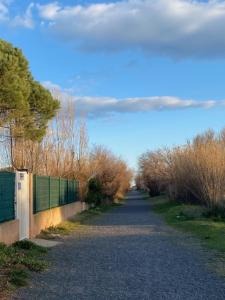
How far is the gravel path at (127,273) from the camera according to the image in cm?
830

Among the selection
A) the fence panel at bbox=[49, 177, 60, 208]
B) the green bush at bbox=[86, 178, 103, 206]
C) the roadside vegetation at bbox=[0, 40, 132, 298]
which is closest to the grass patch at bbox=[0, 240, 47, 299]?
the roadside vegetation at bbox=[0, 40, 132, 298]

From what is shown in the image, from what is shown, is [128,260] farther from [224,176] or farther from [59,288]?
[224,176]

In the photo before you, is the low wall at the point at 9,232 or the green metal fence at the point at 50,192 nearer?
the low wall at the point at 9,232

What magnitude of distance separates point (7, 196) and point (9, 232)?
0.99 meters

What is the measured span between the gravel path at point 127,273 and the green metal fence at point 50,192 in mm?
2739

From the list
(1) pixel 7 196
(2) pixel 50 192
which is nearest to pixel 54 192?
(2) pixel 50 192

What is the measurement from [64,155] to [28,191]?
63.2ft

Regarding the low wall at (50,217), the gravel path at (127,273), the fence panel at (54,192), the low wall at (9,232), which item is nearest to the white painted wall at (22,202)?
the low wall at (9,232)

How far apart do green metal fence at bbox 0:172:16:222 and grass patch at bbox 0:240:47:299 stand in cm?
86

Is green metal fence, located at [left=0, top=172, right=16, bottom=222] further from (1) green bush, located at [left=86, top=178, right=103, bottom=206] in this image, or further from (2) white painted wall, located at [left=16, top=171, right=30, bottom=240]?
(1) green bush, located at [left=86, top=178, right=103, bottom=206]

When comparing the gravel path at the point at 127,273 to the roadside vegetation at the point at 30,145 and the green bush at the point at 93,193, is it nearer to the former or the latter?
the roadside vegetation at the point at 30,145

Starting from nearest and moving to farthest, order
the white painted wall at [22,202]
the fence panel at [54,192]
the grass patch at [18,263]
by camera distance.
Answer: the grass patch at [18,263] < the white painted wall at [22,202] < the fence panel at [54,192]

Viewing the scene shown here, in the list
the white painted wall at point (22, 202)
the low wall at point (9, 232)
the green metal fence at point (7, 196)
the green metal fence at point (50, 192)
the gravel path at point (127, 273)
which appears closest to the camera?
the gravel path at point (127, 273)

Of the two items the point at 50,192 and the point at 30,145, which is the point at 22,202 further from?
the point at 30,145
